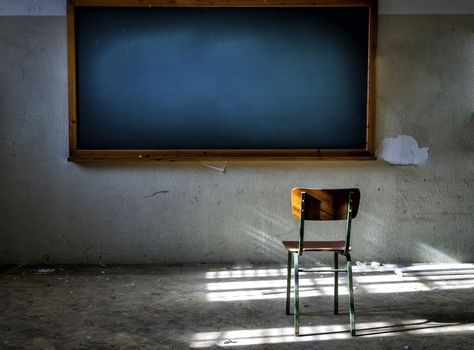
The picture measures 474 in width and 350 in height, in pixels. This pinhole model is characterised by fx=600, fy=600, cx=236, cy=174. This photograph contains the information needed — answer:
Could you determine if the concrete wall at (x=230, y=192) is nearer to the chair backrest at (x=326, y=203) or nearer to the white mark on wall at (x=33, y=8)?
the white mark on wall at (x=33, y=8)

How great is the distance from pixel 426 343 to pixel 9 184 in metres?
3.84

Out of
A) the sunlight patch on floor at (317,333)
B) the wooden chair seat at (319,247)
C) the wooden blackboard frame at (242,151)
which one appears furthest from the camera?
the wooden blackboard frame at (242,151)

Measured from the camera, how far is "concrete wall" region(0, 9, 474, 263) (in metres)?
5.39

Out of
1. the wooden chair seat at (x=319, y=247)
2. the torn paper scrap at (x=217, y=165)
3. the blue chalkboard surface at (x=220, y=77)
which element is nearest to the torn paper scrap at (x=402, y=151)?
the blue chalkboard surface at (x=220, y=77)

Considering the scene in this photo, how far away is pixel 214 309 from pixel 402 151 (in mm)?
2446

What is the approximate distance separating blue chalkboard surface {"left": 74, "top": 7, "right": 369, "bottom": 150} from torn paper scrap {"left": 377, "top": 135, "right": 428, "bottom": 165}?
0.23 metres

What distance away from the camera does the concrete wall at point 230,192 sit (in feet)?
17.7

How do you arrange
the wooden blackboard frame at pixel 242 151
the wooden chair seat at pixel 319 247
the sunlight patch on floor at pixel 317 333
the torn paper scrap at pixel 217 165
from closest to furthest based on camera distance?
the sunlight patch on floor at pixel 317 333 → the wooden chair seat at pixel 319 247 → the wooden blackboard frame at pixel 242 151 → the torn paper scrap at pixel 217 165

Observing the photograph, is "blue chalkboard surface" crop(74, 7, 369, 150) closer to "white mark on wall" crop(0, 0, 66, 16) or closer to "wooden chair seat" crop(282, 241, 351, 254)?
"white mark on wall" crop(0, 0, 66, 16)

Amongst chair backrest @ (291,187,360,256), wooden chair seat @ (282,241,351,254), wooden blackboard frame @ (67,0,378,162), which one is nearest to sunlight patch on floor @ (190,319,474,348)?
wooden chair seat @ (282,241,351,254)

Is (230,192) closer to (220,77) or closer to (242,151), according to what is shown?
(242,151)

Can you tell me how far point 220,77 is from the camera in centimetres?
531

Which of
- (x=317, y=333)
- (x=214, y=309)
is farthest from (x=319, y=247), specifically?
(x=214, y=309)

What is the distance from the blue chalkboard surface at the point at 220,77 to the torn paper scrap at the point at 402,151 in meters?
0.23
